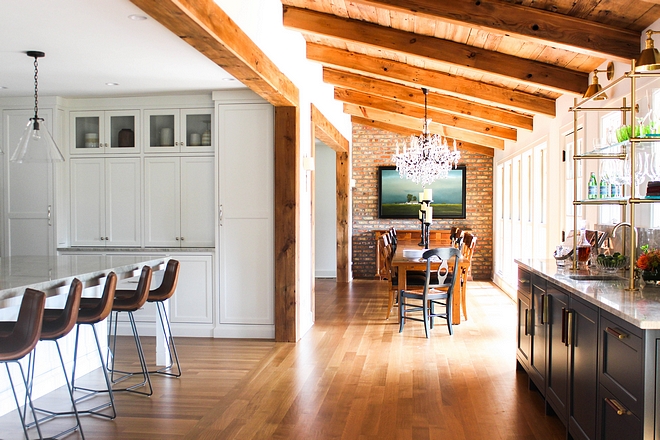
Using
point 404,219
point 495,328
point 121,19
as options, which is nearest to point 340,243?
point 404,219

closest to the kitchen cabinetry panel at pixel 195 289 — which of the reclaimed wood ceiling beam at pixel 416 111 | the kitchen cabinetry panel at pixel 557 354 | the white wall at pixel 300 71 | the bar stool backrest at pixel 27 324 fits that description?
the white wall at pixel 300 71

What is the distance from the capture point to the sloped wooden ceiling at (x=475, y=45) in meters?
4.05

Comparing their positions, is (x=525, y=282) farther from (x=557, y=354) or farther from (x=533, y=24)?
(x=533, y=24)

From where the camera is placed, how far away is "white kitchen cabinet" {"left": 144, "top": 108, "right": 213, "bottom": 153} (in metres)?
6.12

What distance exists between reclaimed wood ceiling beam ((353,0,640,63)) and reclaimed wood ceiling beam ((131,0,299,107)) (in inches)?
42.4

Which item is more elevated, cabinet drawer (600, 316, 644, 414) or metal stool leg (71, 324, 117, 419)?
cabinet drawer (600, 316, 644, 414)

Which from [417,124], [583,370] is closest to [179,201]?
[583,370]

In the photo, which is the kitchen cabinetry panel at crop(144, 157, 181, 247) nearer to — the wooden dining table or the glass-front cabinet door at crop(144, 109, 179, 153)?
the glass-front cabinet door at crop(144, 109, 179, 153)

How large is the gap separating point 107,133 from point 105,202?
0.74 meters

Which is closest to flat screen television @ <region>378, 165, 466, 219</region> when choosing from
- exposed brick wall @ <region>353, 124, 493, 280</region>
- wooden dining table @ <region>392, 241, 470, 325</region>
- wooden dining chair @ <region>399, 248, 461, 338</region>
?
exposed brick wall @ <region>353, 124, 493, 280</region>

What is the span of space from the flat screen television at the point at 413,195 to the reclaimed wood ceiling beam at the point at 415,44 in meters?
5.61

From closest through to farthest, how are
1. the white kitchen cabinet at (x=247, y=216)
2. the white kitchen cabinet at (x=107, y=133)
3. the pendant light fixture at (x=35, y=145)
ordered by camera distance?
the pendant light fixture at (x=35, y=145) < the white kitchen cabinet at (x=247, y=216) < the white kitchen cabinet at (x=107, y=133)

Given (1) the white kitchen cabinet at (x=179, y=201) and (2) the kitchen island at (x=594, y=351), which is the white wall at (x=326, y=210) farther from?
(2) the kitchen island at (x=594, y=351)

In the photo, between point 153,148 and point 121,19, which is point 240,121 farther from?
point 121,19
